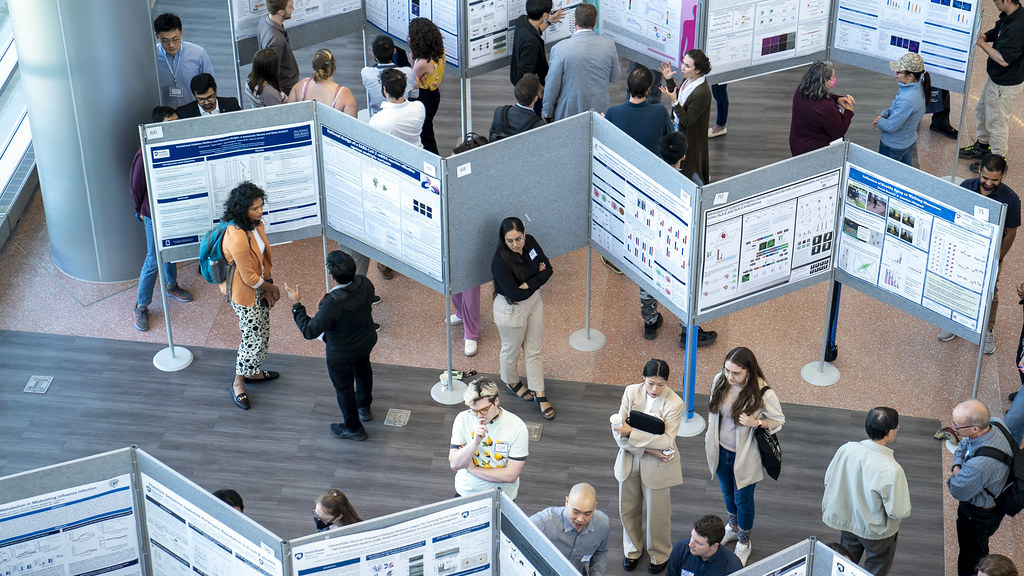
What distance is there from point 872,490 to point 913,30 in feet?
15.9

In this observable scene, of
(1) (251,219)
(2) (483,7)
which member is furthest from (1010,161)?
(1) (251,219)

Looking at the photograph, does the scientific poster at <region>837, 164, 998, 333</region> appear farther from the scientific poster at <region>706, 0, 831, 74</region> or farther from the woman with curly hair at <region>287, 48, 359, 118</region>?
the woman with curly hair at <region>287, 48, 359, 118</region>

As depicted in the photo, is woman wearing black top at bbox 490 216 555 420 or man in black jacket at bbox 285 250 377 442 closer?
man in black jacket at bbox 285 250 377 442

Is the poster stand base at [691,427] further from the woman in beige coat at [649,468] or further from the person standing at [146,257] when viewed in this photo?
the person standing at [146,257]

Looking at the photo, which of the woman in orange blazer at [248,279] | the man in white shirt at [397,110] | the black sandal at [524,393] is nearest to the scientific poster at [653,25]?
the man in white shirt at [397,110]

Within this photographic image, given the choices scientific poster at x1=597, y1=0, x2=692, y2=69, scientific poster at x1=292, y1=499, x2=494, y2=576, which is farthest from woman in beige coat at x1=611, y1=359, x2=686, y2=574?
scientific poster at x1=597, y1=0, x2=692, y2=69

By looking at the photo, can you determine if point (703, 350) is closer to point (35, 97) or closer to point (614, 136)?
point (614, 136)

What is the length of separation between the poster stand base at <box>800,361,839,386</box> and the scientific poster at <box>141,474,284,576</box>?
437 cm

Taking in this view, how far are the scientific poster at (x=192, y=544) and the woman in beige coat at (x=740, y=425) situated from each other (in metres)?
2.49

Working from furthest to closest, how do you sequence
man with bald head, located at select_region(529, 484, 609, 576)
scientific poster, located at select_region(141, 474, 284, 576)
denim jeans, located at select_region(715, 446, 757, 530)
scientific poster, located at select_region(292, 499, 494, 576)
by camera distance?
denim jeans, located at select_region(715, 446, 757, 530) → man with bald head, located at select_region(529, 484, 609, 576) → scientific poster, located at select_region(141, 474, 284, 576) → scientific poster, located at select_region(292, 499, 494, 576)

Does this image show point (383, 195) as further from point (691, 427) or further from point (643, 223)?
point (691, 427)

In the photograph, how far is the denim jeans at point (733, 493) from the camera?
21.9ft

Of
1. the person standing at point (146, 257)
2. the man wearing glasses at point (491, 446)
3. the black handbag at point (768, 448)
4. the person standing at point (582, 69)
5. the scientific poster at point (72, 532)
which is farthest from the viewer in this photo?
the person standing at point (582, 69)

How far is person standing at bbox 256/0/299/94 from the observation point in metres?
9.45
